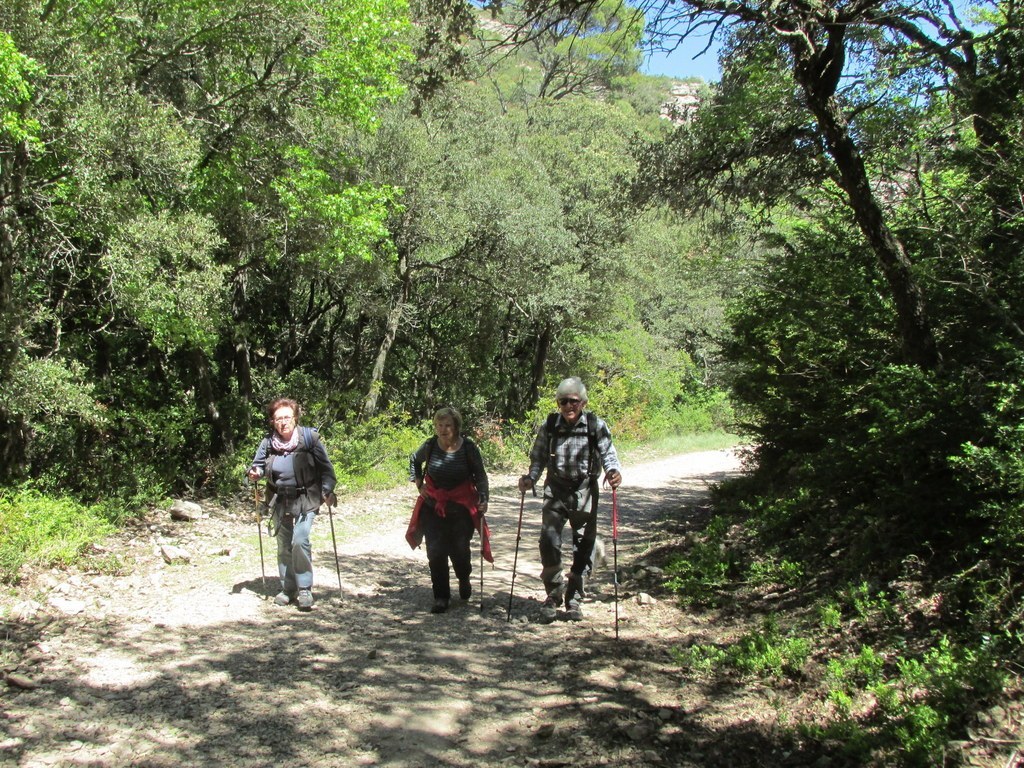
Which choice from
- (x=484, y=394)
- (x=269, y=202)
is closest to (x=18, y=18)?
(x=269, y=202)

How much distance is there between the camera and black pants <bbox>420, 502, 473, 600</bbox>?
6355mm

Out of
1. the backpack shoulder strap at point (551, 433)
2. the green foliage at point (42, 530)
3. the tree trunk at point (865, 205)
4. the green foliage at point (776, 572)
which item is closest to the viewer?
the tree trunk at point (865, 205)

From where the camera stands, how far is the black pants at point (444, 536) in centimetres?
636

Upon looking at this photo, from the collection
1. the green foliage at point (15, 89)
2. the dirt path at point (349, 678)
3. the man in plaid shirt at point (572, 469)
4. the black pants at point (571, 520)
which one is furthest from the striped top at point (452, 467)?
the green foliage at point (15, 89)

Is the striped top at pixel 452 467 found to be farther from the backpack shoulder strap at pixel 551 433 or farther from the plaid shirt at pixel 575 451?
the backpack shoulder strap at pixel 551 433

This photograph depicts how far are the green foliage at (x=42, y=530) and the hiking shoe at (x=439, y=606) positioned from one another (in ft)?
12.2

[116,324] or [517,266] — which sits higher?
[517,266]

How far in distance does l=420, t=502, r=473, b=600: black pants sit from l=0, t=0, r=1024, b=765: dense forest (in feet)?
7.31

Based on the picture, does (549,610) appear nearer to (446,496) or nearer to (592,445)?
(446,496)

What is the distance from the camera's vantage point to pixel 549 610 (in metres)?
6.31

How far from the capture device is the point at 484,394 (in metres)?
27.4

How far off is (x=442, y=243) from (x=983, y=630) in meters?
15.4

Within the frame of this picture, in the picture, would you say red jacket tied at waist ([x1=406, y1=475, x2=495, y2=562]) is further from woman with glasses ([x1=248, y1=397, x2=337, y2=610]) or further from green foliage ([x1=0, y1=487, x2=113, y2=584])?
green foliage ([x1=0, y1=487, x2=113, y2=584])

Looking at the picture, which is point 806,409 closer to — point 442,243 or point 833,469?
point 833,469
